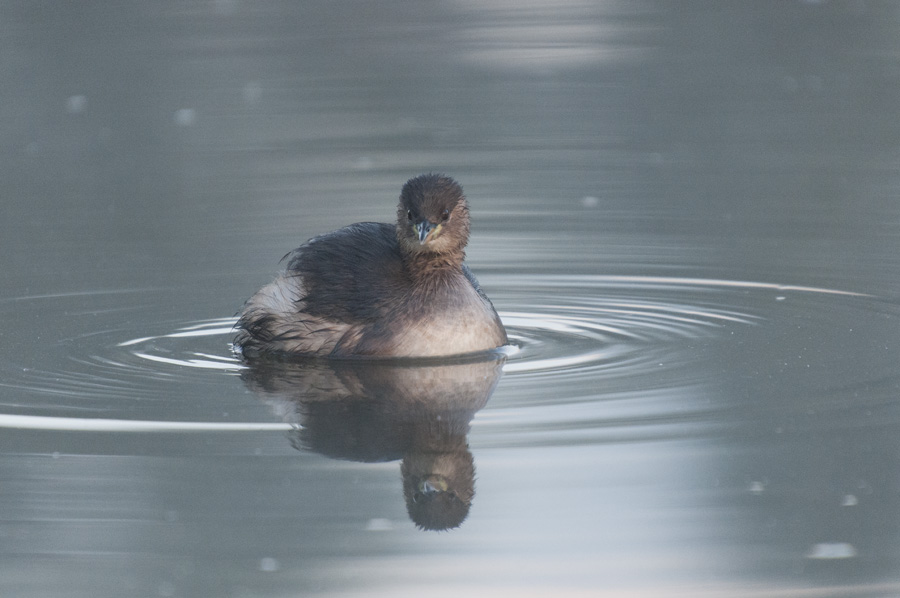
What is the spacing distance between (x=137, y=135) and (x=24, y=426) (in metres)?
8.73

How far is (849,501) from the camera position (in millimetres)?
5426

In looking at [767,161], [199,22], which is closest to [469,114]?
[767,161]

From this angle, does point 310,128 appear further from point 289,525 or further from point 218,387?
point 289,525

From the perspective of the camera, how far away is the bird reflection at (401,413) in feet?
18.6

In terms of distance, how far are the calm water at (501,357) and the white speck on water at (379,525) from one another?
0.05 ft

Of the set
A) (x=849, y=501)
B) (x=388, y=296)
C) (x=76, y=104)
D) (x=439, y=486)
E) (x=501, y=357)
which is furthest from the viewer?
(x=76, y=104)

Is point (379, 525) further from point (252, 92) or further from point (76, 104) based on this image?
point (252, 92)

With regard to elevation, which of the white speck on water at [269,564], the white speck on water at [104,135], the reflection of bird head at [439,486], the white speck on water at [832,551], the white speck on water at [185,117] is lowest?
the white speck on water at [269,564]

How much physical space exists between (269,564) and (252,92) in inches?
507

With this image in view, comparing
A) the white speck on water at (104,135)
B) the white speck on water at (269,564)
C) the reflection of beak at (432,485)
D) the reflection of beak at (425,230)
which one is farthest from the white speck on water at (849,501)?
the white speck on water at (104,135)

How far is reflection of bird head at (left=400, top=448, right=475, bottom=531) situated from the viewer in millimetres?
5414

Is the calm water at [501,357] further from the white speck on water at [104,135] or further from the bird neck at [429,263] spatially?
the bird neck at [429,263]

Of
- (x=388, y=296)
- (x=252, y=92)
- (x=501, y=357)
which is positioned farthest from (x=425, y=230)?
(x=252, y=92)

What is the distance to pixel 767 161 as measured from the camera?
12.5 metres
